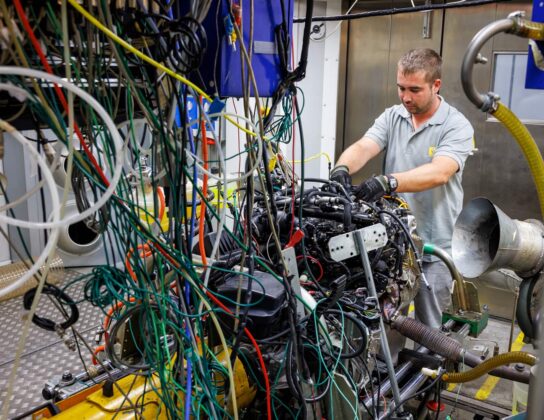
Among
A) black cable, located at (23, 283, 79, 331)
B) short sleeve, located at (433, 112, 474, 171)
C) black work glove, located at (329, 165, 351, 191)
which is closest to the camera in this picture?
black cable, located at (23, 283, 79, 331)

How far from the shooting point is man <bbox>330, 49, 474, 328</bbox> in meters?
3.31

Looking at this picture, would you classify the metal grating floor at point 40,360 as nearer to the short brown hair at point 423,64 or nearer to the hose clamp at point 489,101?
the short brown hair at point 423,64

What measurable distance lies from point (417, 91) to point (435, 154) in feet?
1.34

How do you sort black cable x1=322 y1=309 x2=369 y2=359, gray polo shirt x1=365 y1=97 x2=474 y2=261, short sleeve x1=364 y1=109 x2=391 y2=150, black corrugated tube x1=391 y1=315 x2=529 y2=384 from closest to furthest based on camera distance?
black cable x1=322 y1=309 x2=369 y2=359 → black corrugated tube x1=391 y1=315 x2=529 y2=384 → gray polo shirt x1=365 y1=97 x2=474 y2=261 → short sleeve x1=364 y1=109 x2=391 y2=150

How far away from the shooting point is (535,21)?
133 centimetres

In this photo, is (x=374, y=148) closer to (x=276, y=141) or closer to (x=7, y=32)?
(x=276, y=141)

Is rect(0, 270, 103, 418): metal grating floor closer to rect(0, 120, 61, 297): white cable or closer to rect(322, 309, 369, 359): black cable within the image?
rect(322, 309, 369, 359): black cable

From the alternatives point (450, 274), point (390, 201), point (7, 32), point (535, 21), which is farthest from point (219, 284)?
point (450, 274)

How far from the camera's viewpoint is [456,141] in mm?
3342

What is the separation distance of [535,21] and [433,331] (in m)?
1.46

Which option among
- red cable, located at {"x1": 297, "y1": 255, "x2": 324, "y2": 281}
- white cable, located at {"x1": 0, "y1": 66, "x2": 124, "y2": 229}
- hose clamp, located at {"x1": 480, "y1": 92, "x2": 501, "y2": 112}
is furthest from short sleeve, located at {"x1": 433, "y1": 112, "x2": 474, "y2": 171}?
white cable, located at {"x1": 0, "y1": 66, "x2": 124, "y2": 229}

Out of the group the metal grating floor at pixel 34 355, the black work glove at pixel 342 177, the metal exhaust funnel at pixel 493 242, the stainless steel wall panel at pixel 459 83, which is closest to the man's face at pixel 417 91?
the black work glove at pixel 342 177

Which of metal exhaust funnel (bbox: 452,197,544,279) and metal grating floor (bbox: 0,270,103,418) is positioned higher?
metal exhaust funnel (bbox: 452,197,544,279)

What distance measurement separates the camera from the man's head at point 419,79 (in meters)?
3.33
